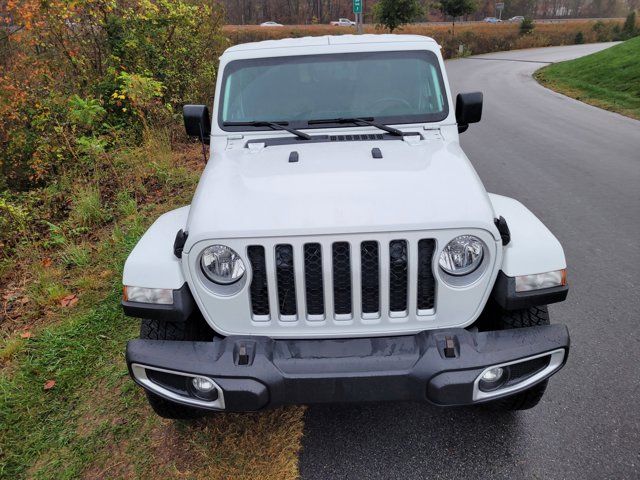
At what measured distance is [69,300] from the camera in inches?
165

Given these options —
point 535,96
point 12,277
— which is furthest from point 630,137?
point 12,277

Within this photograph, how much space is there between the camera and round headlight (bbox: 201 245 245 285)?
84.2 inches

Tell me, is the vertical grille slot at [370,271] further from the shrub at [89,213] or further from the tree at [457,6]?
the tree at [457,6]

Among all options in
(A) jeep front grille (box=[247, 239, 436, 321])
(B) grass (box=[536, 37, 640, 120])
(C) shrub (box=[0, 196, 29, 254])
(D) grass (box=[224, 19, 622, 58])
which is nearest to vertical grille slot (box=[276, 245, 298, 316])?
(A) jeep front grille (box=[247, 239, 436, 321])

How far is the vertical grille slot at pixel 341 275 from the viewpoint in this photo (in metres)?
2.09

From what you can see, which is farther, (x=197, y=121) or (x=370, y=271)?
(x=197, y=121)

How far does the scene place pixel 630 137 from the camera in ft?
30.1

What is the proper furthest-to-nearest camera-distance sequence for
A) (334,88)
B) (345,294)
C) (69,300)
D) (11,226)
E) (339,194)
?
(11,226) < (69,300) < (334,88) < (339,194) < (345,294)

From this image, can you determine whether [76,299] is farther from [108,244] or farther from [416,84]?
[416,84]

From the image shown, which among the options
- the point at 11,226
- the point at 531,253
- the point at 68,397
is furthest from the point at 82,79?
the point at 531,253

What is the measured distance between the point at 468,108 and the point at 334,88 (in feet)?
3.03

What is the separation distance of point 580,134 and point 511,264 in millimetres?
8838

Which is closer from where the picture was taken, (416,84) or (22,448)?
(22,448)

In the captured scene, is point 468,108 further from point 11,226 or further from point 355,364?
point 11,226
